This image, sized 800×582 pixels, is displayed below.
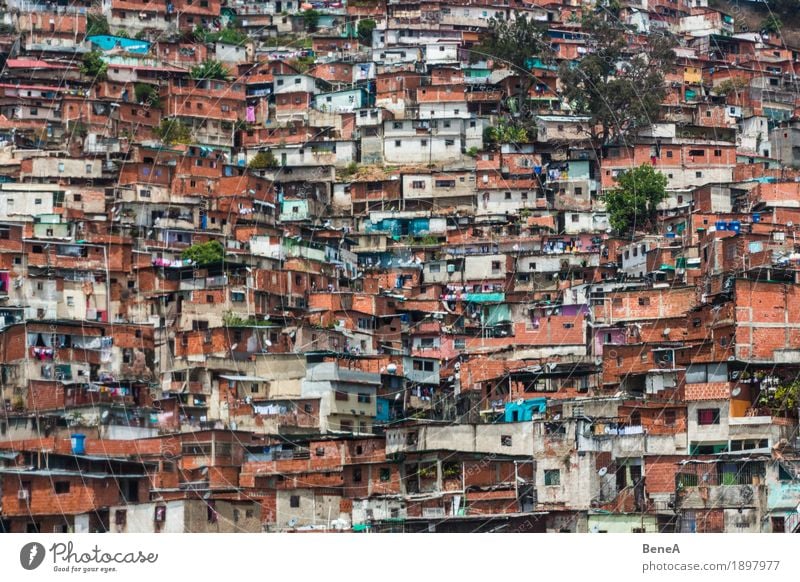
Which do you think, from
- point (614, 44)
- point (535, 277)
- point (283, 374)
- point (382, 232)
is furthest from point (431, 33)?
point (283, 374)

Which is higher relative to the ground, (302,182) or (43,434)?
(302,182)

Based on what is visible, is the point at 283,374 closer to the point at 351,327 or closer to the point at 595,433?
the point at 351,327

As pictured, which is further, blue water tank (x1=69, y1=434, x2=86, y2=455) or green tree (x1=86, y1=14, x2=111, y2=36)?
green tree (x1=86, y1=14, x2=111, y2=36)

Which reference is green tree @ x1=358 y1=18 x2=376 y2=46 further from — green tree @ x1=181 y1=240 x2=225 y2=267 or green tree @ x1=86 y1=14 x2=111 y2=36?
green tree @ x1=181 y1=240 x2=225 y2=267

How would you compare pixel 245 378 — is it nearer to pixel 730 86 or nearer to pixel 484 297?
pixel 484 297

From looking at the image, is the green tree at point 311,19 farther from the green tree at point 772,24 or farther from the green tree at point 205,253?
the green tree at point 205,253

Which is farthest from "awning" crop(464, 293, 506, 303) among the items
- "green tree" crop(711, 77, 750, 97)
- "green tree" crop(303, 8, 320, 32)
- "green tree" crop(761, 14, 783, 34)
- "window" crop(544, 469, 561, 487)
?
"green tree" crop(761, 14, 783, 34)

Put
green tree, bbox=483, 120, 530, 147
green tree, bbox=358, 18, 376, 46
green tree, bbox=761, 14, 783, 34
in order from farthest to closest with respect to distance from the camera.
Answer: green tree, bbox=761, 14, 783, 34, green tree, bbox=358, 18, 376, 46, green tree, bbox=483, 120, 530, 147

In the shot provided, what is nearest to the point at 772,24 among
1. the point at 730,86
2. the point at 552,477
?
the point at 730,86
